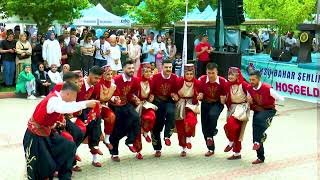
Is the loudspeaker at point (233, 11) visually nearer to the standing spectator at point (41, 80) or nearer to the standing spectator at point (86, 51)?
the standing spectator at point (86, 51)

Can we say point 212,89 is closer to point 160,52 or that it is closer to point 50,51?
point 50,51

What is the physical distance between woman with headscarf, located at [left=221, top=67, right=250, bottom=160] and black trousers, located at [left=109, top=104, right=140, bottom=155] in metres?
1.38

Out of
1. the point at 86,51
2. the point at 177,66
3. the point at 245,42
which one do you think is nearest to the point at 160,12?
the point at 245,42

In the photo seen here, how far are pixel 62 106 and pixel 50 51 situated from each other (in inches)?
370

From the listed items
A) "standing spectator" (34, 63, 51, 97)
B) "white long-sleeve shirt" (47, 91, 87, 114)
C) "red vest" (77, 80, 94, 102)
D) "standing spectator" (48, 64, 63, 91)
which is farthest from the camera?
"standing spectator" (34, 63, 51, 97)

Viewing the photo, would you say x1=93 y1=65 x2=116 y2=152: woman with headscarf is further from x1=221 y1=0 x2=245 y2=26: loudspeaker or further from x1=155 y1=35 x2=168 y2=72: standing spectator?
x1=155 y1=35 x2=168 y2=72: standing spectator

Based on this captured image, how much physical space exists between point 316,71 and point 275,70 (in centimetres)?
164

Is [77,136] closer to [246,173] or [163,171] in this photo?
[163,171]

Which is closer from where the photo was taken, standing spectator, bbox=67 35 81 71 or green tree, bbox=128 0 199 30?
standing spectator, bbox=67 35 81 71

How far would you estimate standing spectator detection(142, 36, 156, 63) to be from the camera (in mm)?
17742

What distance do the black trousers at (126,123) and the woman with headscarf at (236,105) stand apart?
4.53ft

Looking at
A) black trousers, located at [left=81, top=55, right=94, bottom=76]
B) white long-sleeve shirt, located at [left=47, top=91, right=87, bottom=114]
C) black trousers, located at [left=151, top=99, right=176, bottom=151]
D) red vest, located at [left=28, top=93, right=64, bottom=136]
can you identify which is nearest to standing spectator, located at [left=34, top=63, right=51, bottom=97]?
black trousers, located at [left=81, top=55, right=94, bottom=76]

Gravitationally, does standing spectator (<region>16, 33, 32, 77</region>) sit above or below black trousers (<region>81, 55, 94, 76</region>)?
above

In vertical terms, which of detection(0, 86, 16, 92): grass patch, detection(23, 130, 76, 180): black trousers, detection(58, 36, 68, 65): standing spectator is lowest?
detection(0, 86, 16, 92): grass patch
